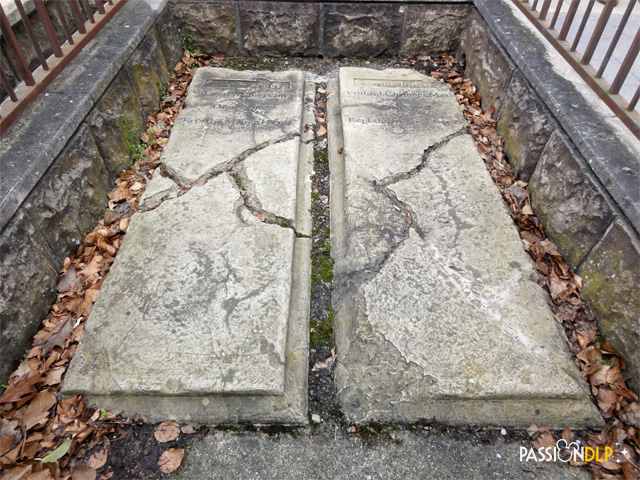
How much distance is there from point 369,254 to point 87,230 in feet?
4.73

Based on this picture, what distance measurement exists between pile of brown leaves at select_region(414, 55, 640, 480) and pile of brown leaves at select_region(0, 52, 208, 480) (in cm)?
155

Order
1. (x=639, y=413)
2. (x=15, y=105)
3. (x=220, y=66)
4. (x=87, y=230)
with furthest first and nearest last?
(x=220, y=66)
(x=87, y=230)
(x=15, y=105)
(x=639, y=413)

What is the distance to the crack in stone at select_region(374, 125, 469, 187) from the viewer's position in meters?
2.38

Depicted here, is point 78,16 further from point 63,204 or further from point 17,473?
point 17,473

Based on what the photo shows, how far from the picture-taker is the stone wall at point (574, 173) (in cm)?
170

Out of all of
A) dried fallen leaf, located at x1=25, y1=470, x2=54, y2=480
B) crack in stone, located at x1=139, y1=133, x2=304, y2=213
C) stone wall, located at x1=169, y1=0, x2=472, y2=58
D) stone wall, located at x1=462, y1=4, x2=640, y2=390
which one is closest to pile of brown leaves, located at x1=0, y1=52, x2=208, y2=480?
dried fallen leaf, located at x1=25, y1=470, x2=54, y2=480

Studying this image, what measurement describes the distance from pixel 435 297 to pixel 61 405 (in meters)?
1.55

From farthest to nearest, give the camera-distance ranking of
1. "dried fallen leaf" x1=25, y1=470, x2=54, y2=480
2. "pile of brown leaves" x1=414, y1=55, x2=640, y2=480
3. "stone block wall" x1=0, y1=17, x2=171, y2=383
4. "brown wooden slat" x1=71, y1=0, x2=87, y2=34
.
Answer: "brown wooden slat" x1=71, y1=0, x2=87, y2=34, "stone block wall" x1=0, y1=17, x2=171, y2=383, "pile of brown leaves" x1=414, y1=55, x2=640, y2=480, "dried fallen leaf" x1=25, y1=470, x2=54, y2=480

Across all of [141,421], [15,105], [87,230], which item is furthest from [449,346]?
[15,105]

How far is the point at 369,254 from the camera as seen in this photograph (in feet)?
6.66

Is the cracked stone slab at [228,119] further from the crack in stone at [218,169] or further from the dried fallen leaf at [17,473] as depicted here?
the dried fallen leaf at [17,473]

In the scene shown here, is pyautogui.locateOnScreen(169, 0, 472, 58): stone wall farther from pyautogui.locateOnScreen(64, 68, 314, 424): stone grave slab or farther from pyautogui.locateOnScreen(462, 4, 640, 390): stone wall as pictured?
pyautogui.locateOnScreen(64, 68, 314, 424): stone grave slab

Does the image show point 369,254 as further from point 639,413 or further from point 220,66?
point 220,66

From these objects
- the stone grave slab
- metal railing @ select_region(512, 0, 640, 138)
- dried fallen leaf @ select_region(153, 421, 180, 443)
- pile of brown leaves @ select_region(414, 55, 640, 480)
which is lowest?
dried fallen leaf @ select_region(153, 421, 180, 443)
